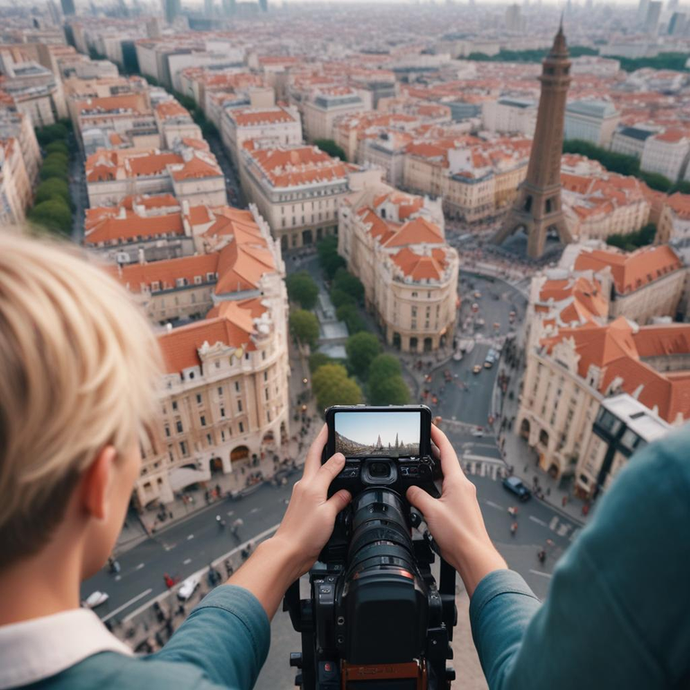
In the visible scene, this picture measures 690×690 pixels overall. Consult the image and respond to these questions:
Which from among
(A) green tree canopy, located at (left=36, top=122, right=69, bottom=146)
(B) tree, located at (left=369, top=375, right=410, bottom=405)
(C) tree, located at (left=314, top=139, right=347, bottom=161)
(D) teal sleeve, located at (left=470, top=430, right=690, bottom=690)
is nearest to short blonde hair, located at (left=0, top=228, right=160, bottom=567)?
(D) teal sleeve, located at (left=470, top=430, right=690, bottom=690)

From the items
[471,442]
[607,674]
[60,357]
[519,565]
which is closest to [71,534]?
[60,357]

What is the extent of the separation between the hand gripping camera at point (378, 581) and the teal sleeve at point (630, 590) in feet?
7.76

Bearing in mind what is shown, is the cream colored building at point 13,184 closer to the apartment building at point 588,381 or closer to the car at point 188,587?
the car at point 188,587

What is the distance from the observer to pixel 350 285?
57.7m

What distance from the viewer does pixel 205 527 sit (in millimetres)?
32406

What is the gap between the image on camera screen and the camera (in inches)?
254

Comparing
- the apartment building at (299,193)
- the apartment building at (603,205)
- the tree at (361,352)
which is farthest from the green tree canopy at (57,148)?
the apartment building at (603,205)

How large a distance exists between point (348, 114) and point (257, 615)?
118 metres

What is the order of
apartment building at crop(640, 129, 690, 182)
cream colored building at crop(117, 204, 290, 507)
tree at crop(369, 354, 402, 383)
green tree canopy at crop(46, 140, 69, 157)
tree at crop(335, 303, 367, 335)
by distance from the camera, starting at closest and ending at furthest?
cream colored building at crop(117, 204, 290, 507) < tree at crop(369, 354, 402, 383) < tree at crop(335, 303, 367, 335) < green tree canopy at crop(46, 140, 69, 157) < apartment building at crop(640, 129, 690, 182)

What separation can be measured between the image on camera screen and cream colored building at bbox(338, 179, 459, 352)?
4371 centimetres

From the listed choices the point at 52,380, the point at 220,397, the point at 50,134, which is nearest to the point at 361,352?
the point at 220,397

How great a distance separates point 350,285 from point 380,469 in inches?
2036

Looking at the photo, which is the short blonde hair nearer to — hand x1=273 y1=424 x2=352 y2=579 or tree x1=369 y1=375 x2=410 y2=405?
hand x1=273 y1=424 x2=352 y2=579

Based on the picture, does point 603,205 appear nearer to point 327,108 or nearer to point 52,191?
point 327,108
